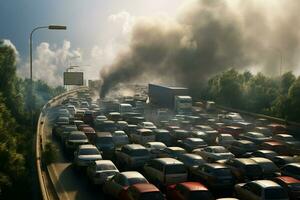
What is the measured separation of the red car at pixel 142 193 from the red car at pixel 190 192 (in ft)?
3.72

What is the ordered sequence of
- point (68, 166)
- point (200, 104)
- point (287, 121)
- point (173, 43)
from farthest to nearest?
point (173, 43) < point (200, 104) < point (287, 121) < point (68, 166)

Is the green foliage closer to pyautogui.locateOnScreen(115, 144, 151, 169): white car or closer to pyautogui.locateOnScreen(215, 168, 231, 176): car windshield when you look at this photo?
pyautogui.locateOnScreen(115, 144, 151, 169): white car

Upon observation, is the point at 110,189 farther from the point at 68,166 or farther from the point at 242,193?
the point at 68,166

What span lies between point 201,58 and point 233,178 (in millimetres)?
70514

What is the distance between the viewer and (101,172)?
20.4 metres

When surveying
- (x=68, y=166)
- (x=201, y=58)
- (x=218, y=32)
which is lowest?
(x=68, y=166)

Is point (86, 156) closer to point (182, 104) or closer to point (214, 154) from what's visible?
point (214, 154)

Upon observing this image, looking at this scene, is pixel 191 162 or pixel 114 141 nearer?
pixel 191 162

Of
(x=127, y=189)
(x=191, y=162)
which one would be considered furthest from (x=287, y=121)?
(x=127, y=189)

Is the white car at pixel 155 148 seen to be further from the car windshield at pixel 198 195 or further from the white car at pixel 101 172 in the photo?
the car windshield at pixel 198 195

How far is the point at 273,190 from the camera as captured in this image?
16938 mm

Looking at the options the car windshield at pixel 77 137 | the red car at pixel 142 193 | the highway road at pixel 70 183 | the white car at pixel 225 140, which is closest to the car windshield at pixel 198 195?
the red car at pixel 142 193

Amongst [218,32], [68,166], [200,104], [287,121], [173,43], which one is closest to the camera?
[68,166]

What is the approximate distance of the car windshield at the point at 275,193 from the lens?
1680 centimetres
